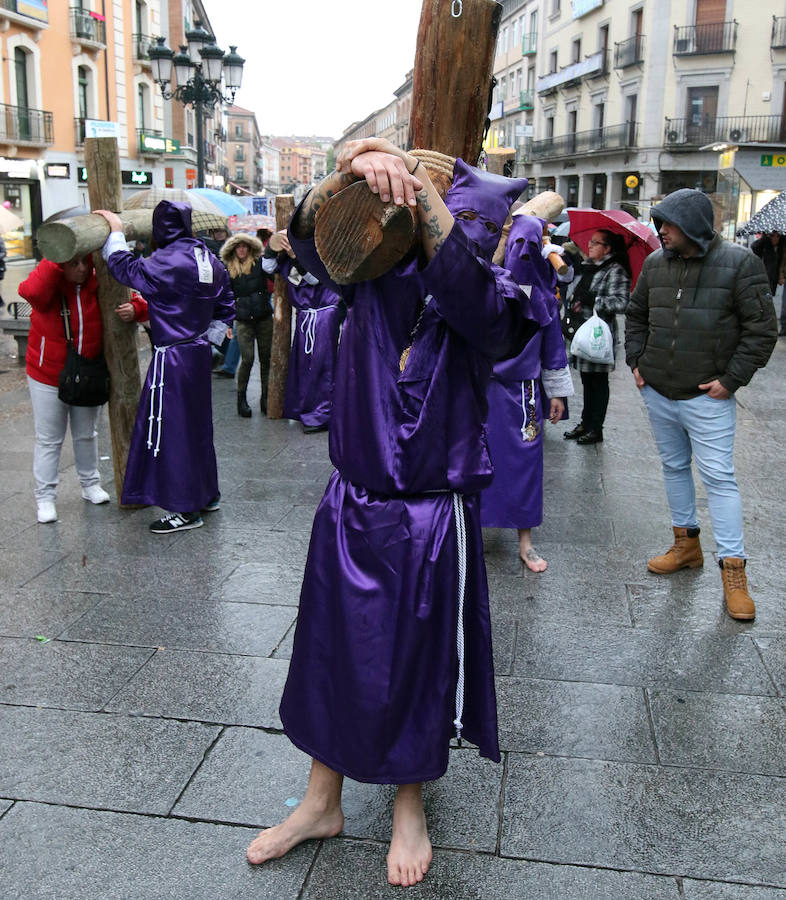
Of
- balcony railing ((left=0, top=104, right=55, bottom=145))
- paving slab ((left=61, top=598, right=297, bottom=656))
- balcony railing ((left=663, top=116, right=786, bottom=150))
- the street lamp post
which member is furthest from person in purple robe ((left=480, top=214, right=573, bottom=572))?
balcony railing ((left=663, top=116, right=786, bottom=150))

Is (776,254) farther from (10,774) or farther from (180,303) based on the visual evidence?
(10,774)

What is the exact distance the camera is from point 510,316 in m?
2.17

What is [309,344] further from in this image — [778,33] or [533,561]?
[778,33]

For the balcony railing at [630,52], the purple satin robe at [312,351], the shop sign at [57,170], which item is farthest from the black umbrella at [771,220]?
the balcony railing at [630,52]

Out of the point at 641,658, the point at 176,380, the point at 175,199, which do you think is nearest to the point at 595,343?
the point at 176,380

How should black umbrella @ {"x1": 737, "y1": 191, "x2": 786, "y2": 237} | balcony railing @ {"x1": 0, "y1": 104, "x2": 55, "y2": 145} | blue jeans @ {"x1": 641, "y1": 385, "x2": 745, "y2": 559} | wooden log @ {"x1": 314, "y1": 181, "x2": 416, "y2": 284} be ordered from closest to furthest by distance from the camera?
1. wooden log @ {"x1": 314, "y1": 181, "x2": 416, "y2": 284}
2. blue jeans @ {"x1": 641, "y1": 385, "x2": 745, "y2": 559}
3. black umbrella @ {"x1": 737, "y1": 191, "x2": 786, "y2": 237}
4. balcony railing @ {"x1": 0, "y1": 104, "x2": 55, "y2": 145}

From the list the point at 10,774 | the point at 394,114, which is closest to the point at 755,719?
the point at 10,774

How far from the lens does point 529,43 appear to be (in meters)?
53.8

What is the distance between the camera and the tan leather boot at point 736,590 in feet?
13.6

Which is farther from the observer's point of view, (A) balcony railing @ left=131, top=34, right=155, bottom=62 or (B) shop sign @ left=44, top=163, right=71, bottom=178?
(A) balcony railing @ left=131, top=34, right=155, bottom=62

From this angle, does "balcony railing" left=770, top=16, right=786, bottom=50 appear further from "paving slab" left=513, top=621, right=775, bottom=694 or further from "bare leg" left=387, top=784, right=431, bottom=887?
"bare leg" left=387, top=784, right=431, bottom=887

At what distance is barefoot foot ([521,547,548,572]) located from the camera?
481cm

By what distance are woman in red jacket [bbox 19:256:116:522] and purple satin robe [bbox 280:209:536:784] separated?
3.43 m

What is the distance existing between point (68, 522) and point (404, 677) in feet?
12.4
